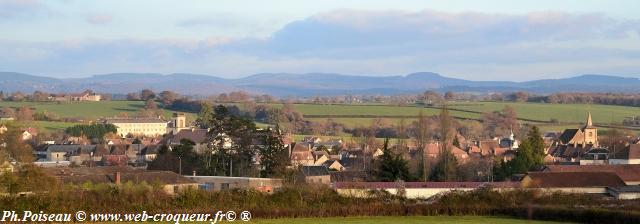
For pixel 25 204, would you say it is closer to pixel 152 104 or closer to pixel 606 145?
pixel 606 145

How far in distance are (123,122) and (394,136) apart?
34134 mm

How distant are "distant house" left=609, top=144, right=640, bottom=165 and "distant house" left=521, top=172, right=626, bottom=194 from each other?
57.5ft

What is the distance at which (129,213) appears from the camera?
94.9 feet

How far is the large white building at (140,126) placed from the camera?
107m

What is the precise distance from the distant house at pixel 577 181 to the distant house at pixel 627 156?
57.5 ft

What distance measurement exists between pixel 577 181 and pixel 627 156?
69.2ft

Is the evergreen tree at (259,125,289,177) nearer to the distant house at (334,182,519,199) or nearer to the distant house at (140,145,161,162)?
the distant house at (334,182,519,199)

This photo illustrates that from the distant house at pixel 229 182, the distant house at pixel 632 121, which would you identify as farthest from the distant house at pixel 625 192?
the distant house at pixel 632 121

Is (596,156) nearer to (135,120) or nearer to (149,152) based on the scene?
(149,152)

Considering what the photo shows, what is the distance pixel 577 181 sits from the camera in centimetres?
4525

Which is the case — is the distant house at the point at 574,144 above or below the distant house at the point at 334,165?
above

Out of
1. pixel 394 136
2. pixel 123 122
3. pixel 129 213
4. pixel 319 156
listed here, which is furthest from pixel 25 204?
pixel 123 122

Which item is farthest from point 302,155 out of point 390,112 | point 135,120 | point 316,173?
point 135,120

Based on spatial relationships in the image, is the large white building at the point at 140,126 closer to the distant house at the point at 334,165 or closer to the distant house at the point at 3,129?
the distant house at the point at 334,165
